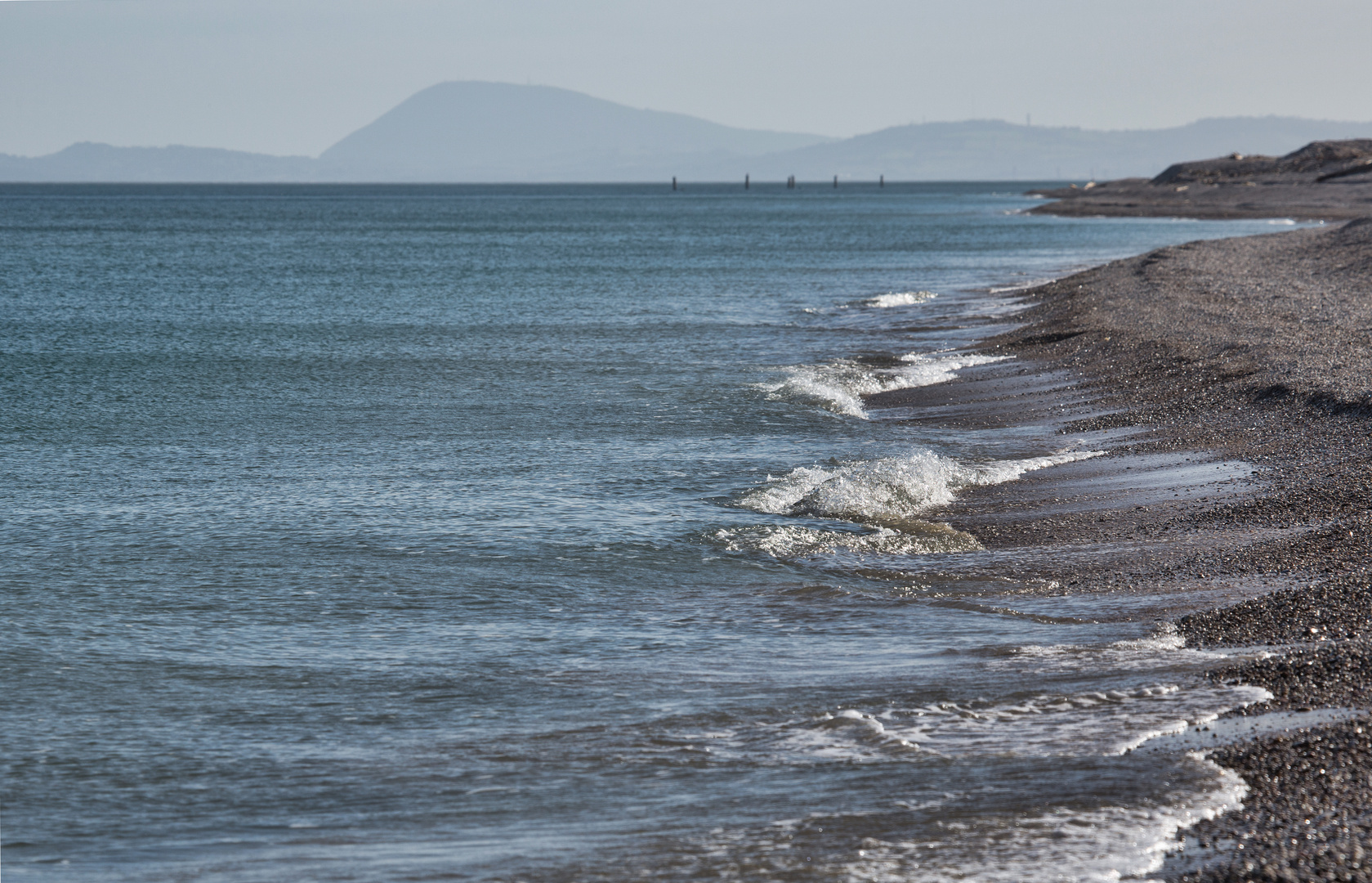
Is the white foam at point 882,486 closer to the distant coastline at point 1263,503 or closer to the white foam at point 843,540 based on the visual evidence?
the white foam at point 843,540

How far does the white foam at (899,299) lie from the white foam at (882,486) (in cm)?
2439

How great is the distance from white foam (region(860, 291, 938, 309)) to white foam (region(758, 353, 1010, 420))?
12.6 meters

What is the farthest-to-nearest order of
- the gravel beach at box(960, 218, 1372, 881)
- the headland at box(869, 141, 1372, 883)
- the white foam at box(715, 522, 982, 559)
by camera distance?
the white foam at box(715, 522, 982, 559) → the headland at box(869, 141, 1372, 883) → the gravel beach at box(960, 218, 1372, 881)

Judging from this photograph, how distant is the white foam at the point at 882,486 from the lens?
13.3m

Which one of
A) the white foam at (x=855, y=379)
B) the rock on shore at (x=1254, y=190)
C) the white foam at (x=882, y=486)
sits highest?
the rock on shore at (x=1254, y=190)

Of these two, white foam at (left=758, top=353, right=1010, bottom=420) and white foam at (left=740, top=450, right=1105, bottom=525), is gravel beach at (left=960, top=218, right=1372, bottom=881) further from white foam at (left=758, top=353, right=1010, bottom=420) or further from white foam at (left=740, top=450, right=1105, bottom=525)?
white foam at (left=758, top=353, right=1010, bottom=420)

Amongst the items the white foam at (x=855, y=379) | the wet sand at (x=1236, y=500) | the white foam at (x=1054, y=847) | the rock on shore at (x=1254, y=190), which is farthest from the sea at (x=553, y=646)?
the rock on shore at (x=1254, y=190)

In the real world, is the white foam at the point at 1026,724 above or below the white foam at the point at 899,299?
below

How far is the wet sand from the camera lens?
6.10 meters

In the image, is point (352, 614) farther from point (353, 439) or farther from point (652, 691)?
point (353, 439)

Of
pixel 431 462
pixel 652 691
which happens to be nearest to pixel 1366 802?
pixel 652 691

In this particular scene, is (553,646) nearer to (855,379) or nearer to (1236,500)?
(1236,500)

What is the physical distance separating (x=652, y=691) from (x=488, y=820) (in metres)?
2.04

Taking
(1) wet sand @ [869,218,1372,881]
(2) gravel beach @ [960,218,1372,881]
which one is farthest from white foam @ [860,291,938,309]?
(1) wet sand @ [869,218,1372,881]
